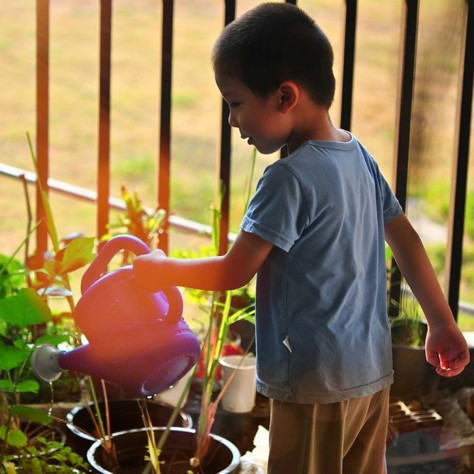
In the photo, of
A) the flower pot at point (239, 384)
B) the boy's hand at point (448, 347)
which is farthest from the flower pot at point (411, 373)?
the boy's hand at point (448, 347)

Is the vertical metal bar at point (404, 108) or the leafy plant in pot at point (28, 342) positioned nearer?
the leafy plant in pot at point (28, 342)

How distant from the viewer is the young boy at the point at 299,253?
4.71 ft

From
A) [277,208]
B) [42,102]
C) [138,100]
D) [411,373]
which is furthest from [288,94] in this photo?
[138,100]

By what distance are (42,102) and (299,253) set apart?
1173 mm

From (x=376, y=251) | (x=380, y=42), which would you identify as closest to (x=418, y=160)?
(x=376, y=251)

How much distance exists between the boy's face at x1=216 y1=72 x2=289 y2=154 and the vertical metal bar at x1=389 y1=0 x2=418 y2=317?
1161mm

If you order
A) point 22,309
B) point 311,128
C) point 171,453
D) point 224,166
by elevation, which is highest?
point 311,128

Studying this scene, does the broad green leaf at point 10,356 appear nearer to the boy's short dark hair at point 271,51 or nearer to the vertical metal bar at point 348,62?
the boy's short dark hair at point 271,51

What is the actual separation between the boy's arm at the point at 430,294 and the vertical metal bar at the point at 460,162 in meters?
0.98

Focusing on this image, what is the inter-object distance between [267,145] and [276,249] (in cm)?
16

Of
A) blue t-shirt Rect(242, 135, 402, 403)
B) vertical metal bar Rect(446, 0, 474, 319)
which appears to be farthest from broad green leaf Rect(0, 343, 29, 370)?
vertical metal bar Rect(446, 0, 474, 319)

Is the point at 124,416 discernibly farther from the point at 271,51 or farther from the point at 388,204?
the point at 271,51

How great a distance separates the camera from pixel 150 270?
58.1 inches

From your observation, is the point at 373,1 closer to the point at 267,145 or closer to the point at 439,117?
the point at 439,117
